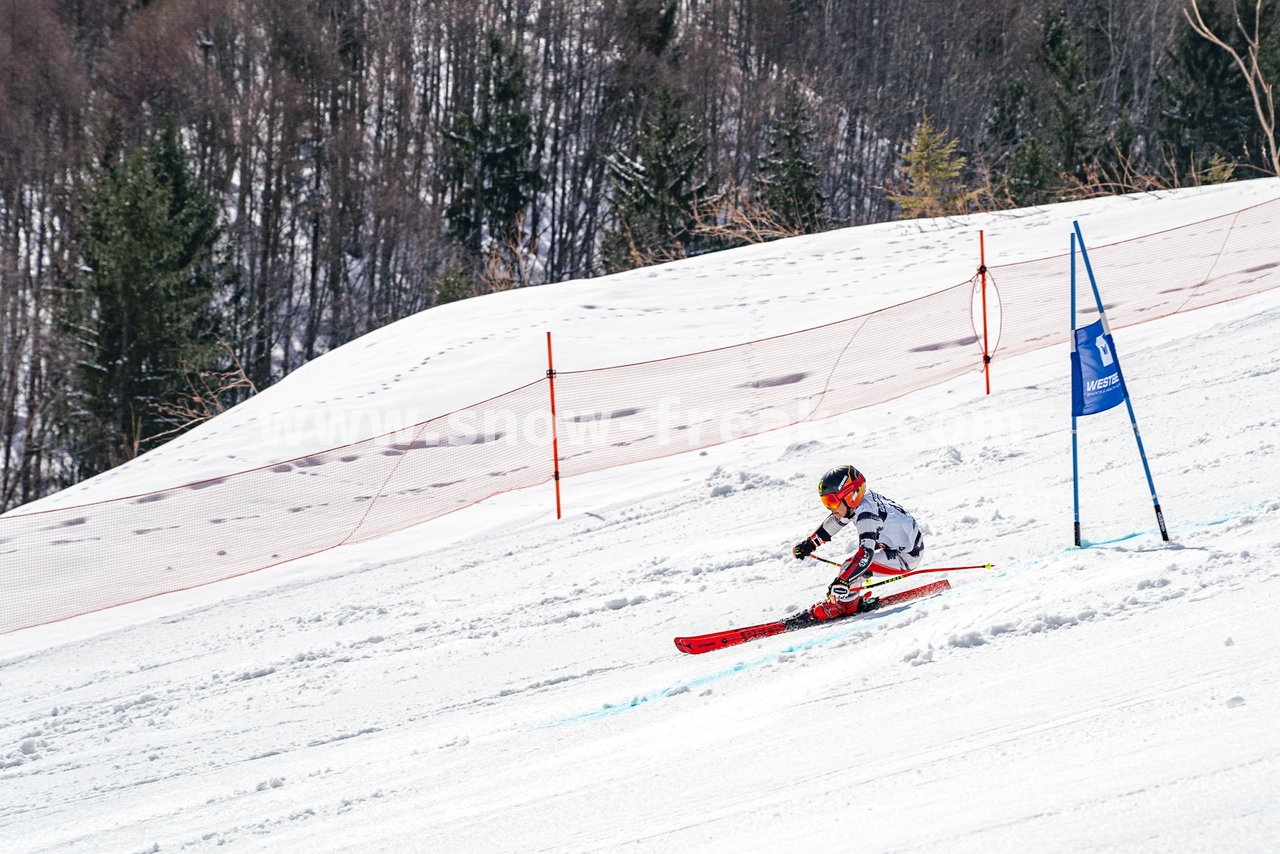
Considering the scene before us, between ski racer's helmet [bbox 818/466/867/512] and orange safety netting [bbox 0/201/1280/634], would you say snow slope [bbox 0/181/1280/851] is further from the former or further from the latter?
ski racer's helmet [bbox 818/466/867/512]

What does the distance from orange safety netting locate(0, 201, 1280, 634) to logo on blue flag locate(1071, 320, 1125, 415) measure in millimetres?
6295

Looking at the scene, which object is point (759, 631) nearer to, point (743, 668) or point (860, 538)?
→ point (743, 668)

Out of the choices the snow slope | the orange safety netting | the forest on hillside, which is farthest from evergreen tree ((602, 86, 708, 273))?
the snow slope

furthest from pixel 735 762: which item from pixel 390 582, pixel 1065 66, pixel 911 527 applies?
pixel 1065 66

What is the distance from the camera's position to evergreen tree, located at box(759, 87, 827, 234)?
39.0m

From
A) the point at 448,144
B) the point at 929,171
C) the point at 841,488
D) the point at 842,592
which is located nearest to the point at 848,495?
the point at 841,488

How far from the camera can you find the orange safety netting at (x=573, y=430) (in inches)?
465

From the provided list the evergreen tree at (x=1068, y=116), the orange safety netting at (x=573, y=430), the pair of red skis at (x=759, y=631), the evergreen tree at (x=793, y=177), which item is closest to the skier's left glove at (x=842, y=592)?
the pair of red skis at (x=759, y=631)

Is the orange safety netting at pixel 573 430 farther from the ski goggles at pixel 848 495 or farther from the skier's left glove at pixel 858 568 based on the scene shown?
the skier's left glove at pixel 858 568

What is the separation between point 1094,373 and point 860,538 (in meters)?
1.67

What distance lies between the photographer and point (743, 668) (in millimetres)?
6590

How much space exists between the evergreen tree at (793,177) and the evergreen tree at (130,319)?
17990 mm

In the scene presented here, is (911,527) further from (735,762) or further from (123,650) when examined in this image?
(123,650)

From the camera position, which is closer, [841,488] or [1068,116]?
[841,488]
